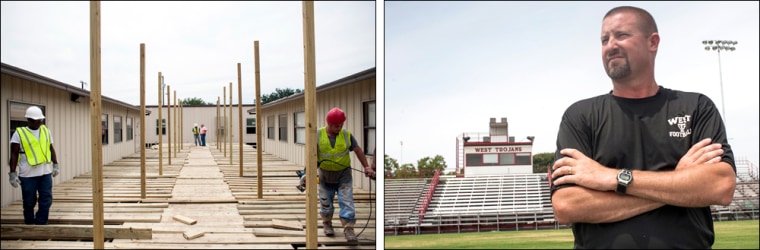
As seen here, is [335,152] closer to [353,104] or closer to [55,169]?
[353,104]

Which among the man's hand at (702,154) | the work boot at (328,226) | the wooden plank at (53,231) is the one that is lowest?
the work boot at (328,226)

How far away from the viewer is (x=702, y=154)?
45.4 inches

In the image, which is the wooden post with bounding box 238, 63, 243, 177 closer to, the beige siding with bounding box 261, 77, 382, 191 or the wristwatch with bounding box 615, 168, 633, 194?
the beige siding with bounding box 261, 77, 382, 191

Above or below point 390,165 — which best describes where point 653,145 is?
above

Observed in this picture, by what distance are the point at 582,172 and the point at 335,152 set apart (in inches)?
47.3

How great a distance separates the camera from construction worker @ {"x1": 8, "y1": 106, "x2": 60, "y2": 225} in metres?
1.80

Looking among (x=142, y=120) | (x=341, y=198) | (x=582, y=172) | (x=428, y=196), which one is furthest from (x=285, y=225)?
(x=582, y=172)

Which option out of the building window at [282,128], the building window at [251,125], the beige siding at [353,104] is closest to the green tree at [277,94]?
the building window at [251,125]

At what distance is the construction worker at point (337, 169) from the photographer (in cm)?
215

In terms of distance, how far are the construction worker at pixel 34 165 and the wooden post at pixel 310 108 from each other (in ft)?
3.13

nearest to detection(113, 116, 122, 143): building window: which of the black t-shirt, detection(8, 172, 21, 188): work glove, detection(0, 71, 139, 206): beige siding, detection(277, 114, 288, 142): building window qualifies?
detection(0, 71, 139, 206): beige siding

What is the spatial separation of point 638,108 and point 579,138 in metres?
0.16

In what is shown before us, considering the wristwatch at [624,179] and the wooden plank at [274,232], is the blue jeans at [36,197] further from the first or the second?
the wristwatch at [624,179]

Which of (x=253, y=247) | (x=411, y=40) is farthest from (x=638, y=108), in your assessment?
(x=411, y=40)
